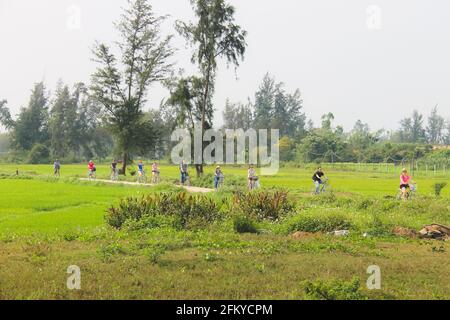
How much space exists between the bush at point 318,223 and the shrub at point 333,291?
6.62 meters

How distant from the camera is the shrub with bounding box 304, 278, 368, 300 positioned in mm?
7023

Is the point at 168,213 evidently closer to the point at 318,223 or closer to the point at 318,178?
the point at 318,223

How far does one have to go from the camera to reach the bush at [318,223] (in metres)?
14.0

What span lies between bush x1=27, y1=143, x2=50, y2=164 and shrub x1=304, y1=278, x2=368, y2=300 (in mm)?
84423

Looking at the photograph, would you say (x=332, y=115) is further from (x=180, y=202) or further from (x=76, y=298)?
(x=76, y=298)

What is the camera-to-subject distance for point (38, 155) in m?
85.4

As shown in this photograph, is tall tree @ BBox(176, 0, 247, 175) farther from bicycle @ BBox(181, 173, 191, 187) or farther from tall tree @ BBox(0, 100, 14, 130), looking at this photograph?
tall tree @ BBox(0, 100, 14, 130)

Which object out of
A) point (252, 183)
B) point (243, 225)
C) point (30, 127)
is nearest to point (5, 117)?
point (30, 127)

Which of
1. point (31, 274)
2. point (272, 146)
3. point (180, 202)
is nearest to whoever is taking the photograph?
point (31, 274)

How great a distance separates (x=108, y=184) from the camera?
33.9 meters

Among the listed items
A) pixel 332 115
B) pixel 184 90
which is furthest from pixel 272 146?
pixel 184 90

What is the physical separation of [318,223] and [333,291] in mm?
7264
